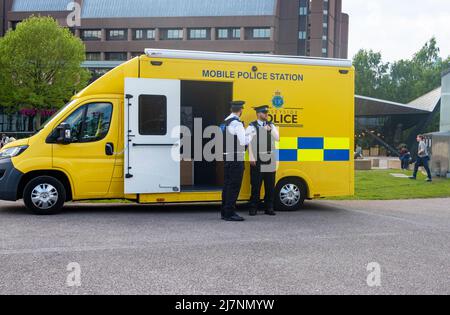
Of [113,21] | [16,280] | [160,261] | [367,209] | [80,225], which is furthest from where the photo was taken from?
[113,21]

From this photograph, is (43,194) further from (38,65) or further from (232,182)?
(38,65)

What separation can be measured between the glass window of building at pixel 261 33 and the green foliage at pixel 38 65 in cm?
3153

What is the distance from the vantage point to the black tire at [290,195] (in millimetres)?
9641

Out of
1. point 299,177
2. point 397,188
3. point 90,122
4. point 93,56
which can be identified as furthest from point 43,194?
point 93,56

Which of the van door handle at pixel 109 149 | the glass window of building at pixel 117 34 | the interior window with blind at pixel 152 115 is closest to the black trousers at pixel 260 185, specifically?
the interior window with blind at pixel 152 115

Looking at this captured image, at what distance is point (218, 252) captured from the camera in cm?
608

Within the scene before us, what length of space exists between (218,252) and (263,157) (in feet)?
10.6

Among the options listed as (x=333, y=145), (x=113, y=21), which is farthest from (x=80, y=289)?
(x=113, y=21)

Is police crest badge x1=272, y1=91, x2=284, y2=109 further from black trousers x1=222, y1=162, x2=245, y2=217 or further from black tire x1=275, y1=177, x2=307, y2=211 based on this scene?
black trousers x1=222, y1=162, x2=245, y2=217

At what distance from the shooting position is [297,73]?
31.7 feet

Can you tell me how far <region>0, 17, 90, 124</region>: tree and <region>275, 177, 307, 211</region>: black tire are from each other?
126 ft
